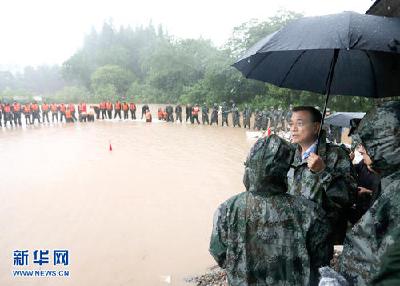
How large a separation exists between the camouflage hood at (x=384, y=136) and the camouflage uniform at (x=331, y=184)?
0.59 metres

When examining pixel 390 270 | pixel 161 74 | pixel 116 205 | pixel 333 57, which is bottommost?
pixel 116 205

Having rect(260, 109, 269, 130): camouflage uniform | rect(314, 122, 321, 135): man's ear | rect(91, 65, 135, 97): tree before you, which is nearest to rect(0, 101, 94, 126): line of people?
rect(260, 109, 269, 130): camouflage uniform

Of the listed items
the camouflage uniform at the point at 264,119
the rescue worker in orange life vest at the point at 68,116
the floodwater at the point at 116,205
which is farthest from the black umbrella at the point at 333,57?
the rescue worker in orange life vest at the point at 68,116

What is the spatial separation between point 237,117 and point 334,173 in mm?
18521

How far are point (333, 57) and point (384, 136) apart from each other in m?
1.25

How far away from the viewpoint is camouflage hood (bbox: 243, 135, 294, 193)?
183 cm

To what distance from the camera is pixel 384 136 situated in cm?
172

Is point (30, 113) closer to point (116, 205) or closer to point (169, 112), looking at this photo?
point (169, 112)

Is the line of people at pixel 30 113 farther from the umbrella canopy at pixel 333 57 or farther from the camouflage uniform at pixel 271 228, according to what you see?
the camouflage uniform at pixel 271 228

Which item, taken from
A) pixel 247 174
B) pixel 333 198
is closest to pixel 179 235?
pixel 333 198

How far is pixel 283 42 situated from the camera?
2.32 metres

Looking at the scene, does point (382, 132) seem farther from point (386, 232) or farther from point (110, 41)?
point (110, 41)

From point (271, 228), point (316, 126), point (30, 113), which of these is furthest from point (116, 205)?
point (30, 113)

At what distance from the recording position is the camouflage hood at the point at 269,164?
1829 mm
